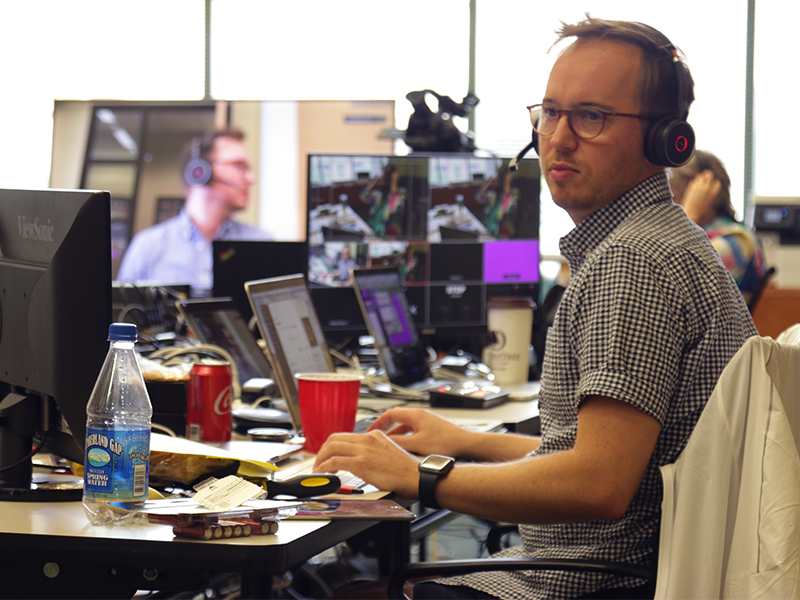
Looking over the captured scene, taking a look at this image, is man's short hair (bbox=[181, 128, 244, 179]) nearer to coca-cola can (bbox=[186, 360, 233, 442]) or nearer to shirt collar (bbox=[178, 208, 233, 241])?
shirt collar (bbox=[178, 208, 233, 241])

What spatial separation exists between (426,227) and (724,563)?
1643mm

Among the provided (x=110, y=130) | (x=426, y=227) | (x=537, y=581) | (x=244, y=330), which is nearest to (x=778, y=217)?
(x=426, y=227)

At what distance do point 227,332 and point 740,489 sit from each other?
1277 millimetres

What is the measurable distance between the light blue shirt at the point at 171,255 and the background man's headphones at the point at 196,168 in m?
0.19

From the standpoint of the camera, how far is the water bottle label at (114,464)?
40.5 inches

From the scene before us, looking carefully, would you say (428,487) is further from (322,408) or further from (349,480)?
(322,408)

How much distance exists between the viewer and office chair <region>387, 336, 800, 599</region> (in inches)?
41.1

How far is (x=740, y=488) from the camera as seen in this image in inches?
42.2

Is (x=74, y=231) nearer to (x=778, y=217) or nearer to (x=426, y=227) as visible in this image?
(x=426, y=227)

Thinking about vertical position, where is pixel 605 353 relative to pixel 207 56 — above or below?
below

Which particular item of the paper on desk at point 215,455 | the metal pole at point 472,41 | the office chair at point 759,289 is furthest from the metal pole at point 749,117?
the paper on desk at point 215,455

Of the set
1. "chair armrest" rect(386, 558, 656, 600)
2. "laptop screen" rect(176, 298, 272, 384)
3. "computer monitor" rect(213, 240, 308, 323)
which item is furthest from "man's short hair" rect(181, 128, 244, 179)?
"chair armrest" rect(386, 558, 656, 600)

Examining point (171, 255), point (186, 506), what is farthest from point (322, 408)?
point (171, 255)

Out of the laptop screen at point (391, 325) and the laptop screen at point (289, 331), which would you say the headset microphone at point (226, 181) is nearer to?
the laptop screen at point (391, 325)
